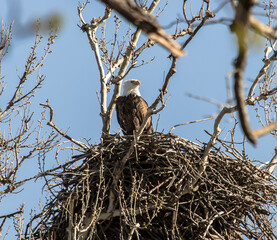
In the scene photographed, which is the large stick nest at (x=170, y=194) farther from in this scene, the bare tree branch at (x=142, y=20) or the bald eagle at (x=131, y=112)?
the bare tree branch at (x=142, y=20)

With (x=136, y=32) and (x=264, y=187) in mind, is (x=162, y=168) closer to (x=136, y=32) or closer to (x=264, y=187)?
(x=264, y=187)

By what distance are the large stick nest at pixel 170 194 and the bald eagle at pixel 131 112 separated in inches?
52.6

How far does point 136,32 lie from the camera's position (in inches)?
263

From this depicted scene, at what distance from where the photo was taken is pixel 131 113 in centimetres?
658

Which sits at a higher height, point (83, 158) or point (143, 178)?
point (83, 158)

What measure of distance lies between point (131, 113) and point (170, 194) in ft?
6.78

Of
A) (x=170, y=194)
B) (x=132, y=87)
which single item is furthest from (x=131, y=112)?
(x=170, y=194)

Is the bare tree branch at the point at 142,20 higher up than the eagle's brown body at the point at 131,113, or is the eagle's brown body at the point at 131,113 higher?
the eagle's brown body at the point at 131,113

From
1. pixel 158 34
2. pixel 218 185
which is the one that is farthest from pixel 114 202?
pixel 158 34

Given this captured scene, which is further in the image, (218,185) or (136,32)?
(136,32)

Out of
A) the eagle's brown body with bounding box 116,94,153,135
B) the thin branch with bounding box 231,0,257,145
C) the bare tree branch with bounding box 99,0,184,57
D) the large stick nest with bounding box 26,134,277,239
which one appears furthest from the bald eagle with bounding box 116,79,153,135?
the thin branch with bounding box 231,0,257,145

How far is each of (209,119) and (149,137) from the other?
38.6 inches

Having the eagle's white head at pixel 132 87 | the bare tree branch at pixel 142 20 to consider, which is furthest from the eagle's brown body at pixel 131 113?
the bare tree branch at pixel 142 20

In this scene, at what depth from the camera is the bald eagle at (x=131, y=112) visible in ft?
21.5
